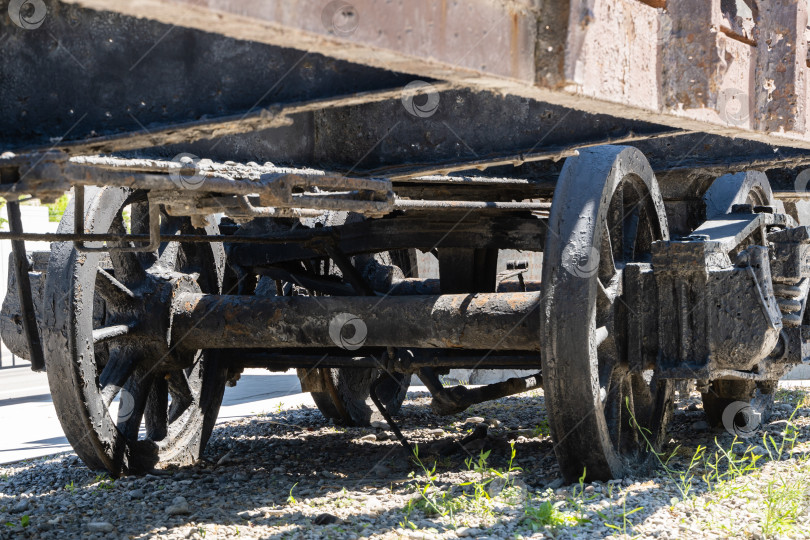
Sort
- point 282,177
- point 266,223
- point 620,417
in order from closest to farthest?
point 282,177 < point 620,417 < point 266,223

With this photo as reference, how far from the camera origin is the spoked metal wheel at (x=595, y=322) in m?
3.63

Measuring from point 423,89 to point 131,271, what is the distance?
2.45 metres

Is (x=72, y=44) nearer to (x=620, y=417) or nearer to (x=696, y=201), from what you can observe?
(x=620, y=417)

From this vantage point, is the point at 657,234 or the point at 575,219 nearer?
the point at 575,219

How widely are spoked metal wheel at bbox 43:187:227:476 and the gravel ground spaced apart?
22cm

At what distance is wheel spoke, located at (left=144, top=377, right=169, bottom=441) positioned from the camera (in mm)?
4871

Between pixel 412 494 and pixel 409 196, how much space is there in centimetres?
177

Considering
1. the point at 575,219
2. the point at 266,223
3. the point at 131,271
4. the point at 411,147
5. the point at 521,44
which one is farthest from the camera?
the point at 266,223

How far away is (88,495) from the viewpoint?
14.3ft

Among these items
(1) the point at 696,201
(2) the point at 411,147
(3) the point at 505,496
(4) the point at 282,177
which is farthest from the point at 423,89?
(1) the point at 696,201

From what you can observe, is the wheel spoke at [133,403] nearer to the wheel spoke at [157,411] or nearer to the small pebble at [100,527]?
the wheel spoke at [157,411]

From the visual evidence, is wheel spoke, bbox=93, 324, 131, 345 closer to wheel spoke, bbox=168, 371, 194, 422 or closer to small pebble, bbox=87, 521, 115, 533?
wheel spoke, bbox=168, 371, 194, 422

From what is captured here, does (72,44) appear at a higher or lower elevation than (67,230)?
higher

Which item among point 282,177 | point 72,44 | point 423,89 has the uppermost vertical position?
point 72,44
